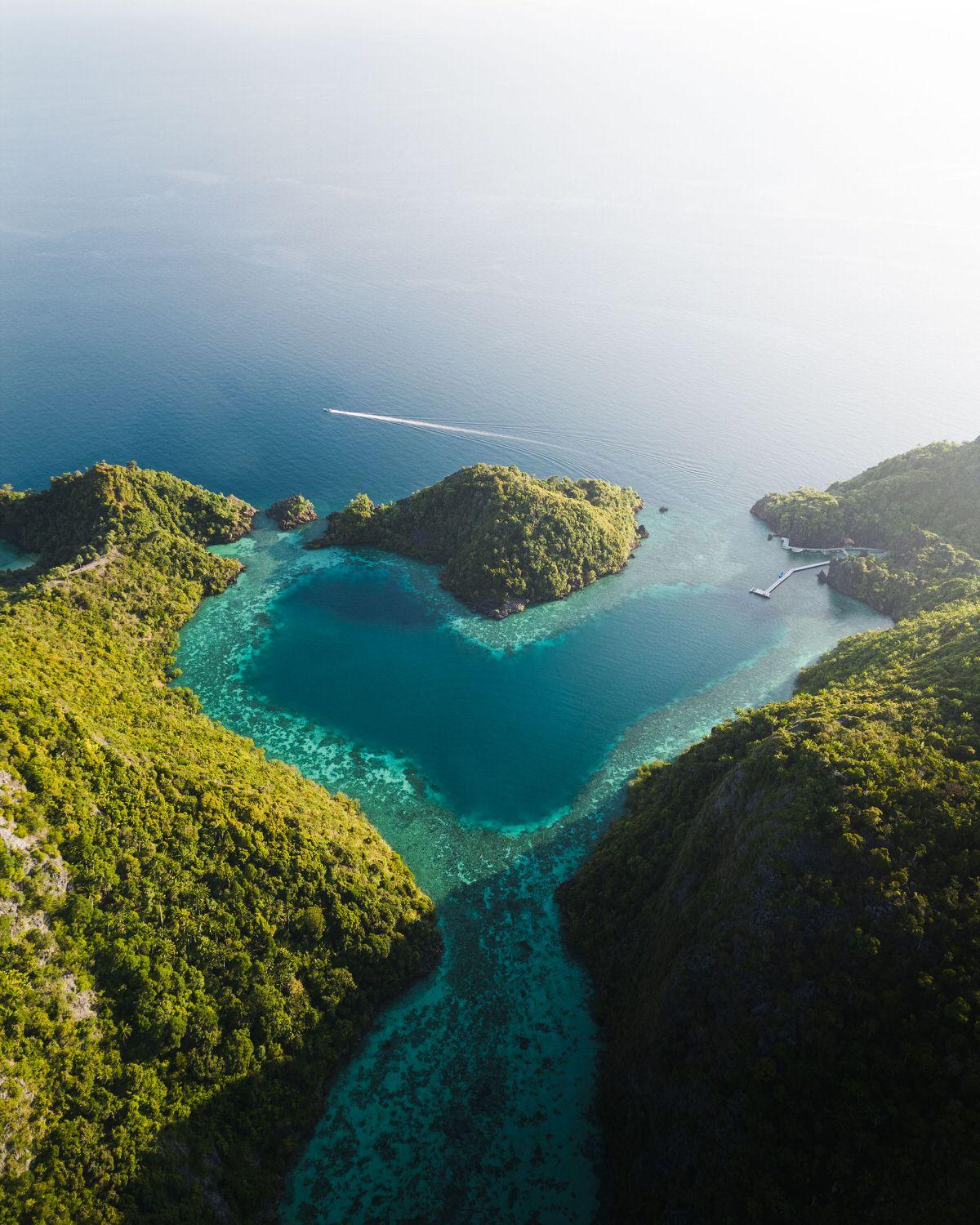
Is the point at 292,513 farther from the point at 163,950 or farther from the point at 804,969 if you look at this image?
the point at 804,969

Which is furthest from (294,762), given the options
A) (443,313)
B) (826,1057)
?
(443,313)

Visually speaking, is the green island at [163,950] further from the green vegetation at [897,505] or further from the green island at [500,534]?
the green vegetation at [897,505]

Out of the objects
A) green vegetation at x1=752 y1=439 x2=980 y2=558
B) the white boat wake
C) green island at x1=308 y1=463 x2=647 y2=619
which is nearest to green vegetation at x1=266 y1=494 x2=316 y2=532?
green island at x1=308 y1=463 x2=647 y2=619

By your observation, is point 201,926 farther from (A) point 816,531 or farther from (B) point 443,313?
(B) point 443,313

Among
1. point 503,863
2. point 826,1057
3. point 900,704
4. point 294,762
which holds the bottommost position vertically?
point 294,762

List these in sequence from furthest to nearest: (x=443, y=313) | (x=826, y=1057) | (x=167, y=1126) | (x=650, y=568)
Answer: (x=443, y=313)
(x=650, y=568)
(x=167, y=1126)
(x=826, y=1057)

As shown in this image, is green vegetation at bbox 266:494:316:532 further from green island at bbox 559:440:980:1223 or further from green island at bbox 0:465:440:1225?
green island at bbox 559:440:980:1223
